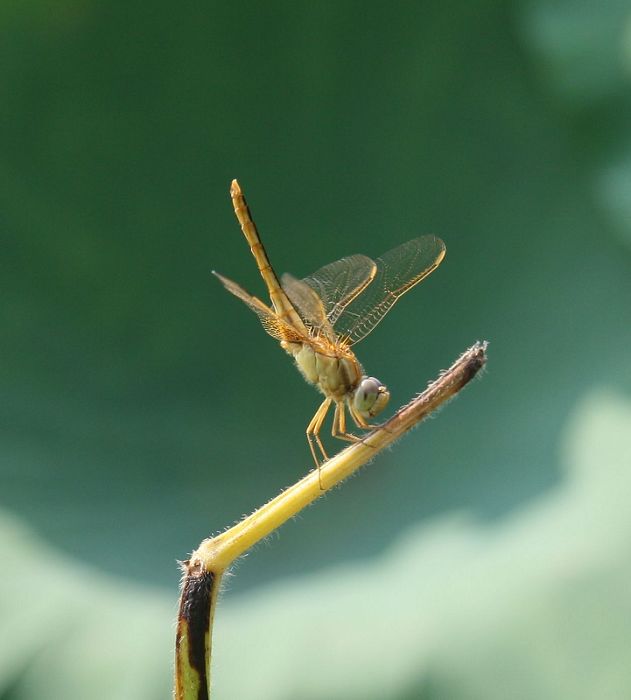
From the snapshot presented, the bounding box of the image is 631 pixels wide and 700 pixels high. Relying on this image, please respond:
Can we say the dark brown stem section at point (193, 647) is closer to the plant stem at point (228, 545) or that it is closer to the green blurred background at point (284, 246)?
the plant stem at point (228, 545)

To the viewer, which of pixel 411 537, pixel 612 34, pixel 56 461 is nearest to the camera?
pixel 411 537

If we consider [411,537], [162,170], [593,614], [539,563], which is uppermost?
[162,170]

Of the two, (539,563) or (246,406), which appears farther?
(246,406)

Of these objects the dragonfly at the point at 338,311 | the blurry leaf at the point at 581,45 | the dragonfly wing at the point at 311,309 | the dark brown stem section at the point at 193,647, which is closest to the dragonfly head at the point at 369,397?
the dragonfly at the point at 338,311

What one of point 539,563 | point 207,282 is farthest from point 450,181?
point 539,563

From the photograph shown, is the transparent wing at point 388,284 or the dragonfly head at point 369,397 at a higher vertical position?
the transparent wing at point 388,284

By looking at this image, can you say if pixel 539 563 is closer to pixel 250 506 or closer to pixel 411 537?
pixel 411 537

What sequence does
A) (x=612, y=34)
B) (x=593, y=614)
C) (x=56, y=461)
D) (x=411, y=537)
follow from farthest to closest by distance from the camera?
(x=612, y=34) < (x=56, y=461) < (x=411, y=537) < (x=593, y=614)

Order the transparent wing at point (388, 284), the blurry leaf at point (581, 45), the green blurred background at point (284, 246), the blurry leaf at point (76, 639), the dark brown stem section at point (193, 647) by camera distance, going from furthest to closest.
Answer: the blurry leaf at point (581, 45)
the green blurred background at point (284, 246)
the transparent wing at point (388, 284)
the blurry leaf at point (76, 639)
the dark brown stem section at point (193, 647)
